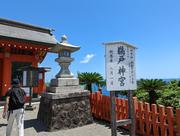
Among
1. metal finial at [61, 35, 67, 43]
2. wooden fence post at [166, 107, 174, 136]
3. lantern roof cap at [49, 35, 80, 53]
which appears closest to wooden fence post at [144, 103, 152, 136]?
wooden fence post at [166, 107, 174, 136]

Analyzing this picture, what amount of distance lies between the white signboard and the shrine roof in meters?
8.87

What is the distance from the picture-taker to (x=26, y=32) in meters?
14.0

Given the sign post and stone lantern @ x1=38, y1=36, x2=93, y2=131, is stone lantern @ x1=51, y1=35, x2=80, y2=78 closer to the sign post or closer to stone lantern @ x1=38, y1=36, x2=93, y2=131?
stone lantern @ x1=38, y1=36, x2=93, y2=131

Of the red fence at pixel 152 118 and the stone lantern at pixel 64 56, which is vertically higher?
the stone lantern at pixel 64 56

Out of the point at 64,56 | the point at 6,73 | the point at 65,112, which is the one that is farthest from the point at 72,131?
the point at 6,73

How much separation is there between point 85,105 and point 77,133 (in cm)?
159

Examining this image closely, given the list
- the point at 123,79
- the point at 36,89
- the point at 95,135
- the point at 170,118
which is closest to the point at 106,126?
the point at 95,135

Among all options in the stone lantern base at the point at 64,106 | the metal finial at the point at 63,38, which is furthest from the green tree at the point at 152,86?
the metal finial at the point at 63,38

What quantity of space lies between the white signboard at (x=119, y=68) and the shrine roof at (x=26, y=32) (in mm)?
8870

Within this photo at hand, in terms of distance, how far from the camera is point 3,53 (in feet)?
40.5

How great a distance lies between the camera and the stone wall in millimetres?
6867

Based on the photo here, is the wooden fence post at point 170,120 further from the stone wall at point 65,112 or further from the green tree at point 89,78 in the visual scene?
the green tree at point 89,78

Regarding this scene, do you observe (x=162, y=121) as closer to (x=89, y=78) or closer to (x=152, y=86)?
(x=152, y=86)

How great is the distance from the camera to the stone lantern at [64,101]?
6.93 m
